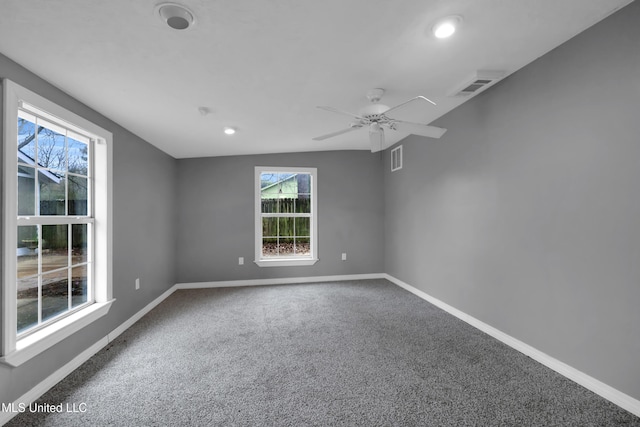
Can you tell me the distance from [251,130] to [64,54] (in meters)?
1.96

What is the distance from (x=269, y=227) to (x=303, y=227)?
23.8 inches

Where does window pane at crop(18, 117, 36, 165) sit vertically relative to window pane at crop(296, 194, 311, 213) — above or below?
above

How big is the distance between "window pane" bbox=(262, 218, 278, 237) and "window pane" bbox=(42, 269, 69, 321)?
2888mm

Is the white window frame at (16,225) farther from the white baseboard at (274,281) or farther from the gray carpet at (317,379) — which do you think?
the white baseboard at (274,281)

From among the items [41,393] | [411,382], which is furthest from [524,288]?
[41,393]

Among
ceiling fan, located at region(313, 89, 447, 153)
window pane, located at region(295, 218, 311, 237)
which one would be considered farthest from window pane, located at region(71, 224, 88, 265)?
window pane, located at region(295, 218, 311, 237)

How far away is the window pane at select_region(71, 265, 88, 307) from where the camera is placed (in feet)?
8.33

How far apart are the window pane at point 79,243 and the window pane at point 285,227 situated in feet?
9.40

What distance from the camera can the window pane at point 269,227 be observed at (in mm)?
5094

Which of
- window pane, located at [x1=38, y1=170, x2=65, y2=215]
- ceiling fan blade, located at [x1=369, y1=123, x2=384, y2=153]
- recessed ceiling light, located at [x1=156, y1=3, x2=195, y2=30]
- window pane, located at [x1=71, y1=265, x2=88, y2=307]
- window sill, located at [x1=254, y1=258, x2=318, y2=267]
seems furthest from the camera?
window sill, located at [x1=254, y1=258, x2=318, y2=267]

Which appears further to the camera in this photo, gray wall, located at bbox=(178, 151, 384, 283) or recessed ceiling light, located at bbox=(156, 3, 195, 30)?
gray wall, located at bbox=(178, 151, 384, 283)

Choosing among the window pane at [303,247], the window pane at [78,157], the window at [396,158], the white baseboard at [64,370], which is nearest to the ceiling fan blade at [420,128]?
the window at [396,158]
